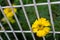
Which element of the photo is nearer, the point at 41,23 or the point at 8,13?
the point at 41,23

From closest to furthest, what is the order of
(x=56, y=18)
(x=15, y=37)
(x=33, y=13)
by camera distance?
(x=56, y=18)
(x=33, y=13)
(x=15, y=37)

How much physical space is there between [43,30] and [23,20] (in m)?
0.41

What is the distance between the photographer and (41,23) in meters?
1.44

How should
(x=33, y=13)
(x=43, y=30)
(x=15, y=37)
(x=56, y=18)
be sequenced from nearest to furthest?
1. (x=43, y=30)
2. (x=56, y=18)
3. (x=33, y=13)
4. (x=15, y=37)

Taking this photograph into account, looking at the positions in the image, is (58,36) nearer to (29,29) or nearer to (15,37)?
(29,29)

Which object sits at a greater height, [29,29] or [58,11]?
[58,11]

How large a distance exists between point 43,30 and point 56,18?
9.0 inches

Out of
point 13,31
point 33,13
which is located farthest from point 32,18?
point 13,31

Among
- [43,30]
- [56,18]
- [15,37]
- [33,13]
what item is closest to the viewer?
[43,30]

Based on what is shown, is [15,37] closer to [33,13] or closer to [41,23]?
[33,13]

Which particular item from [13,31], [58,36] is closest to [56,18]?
[58,36]

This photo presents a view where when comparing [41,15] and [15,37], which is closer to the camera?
[41,15]

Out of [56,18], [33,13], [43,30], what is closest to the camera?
[43,30]

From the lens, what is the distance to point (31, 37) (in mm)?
1817
